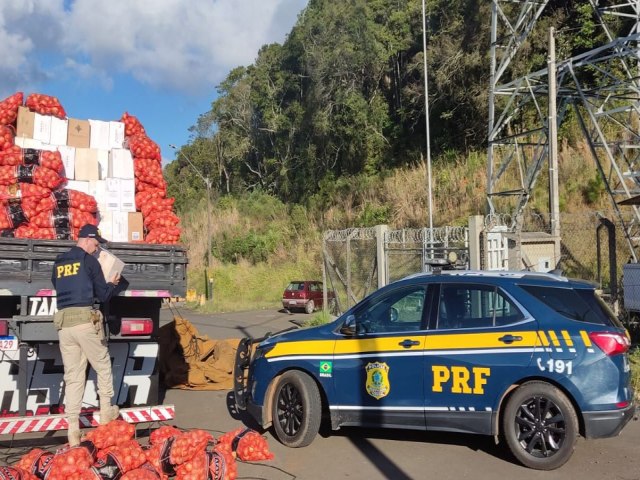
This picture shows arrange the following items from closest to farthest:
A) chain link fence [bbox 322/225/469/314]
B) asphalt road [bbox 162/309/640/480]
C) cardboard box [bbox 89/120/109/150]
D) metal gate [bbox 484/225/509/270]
Answer: asphalt road [bbox 162/309/640/480]
cardboard box [bbox 89/120/109/150]
metal gate [bbox 484/225/509/270]
chain link fence [bbox 322/225/469/314]

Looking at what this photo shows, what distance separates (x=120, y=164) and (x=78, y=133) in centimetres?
63

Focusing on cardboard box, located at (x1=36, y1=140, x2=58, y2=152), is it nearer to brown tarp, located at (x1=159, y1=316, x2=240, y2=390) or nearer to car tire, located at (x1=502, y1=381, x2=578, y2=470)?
brown tarp, located at (x1=159, y1=316, x2=240, y2=390)

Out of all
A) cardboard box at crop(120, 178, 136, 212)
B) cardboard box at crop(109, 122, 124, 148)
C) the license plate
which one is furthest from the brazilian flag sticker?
cardboard box at crop(109, 122, 124, 148)

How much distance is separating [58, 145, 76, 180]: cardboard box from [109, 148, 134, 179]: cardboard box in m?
0.44

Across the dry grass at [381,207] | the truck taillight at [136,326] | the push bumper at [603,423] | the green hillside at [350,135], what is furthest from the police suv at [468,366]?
the green hillside at [350,135]

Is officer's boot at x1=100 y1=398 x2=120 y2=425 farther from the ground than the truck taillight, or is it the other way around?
the truck taillight

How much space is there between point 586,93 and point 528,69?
13149mm

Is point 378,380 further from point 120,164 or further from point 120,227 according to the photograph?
point 120,164

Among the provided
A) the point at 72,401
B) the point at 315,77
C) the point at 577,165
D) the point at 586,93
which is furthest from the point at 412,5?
the point at 72,401

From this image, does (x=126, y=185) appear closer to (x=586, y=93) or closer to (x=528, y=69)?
(x=586, y=93)

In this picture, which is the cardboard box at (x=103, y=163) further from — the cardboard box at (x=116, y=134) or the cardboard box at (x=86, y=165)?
the cardboard box at (x=116, y=134)

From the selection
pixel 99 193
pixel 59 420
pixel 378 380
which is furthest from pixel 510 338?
pixel 99 193

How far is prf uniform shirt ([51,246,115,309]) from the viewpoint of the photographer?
18.9ft

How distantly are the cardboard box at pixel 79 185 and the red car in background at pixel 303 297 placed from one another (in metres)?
18.1
